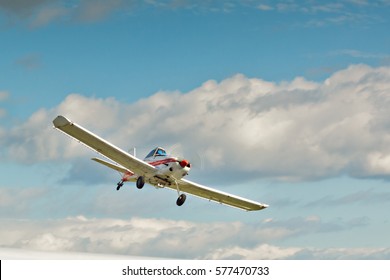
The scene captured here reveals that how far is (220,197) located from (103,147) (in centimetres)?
1464

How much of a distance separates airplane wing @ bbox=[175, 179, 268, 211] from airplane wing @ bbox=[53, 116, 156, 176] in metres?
6.59

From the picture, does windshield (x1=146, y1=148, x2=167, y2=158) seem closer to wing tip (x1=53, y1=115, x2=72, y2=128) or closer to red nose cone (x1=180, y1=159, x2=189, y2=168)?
red nose cone (x1=180, y1=159, x2=189, y2=168)

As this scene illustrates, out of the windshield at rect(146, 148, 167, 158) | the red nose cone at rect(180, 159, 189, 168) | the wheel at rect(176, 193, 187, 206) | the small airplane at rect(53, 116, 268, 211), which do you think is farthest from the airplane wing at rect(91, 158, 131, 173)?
the red nose cone at rect(180, 159, 189, 168)

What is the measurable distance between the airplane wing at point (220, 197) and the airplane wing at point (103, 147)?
659cm

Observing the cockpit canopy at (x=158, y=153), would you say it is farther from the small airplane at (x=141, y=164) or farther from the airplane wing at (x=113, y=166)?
the airplane wing at (x=113, y=166)

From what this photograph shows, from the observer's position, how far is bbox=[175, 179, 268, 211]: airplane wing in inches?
2184

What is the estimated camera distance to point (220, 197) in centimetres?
5738

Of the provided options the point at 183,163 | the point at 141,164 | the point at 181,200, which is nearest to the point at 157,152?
the point at 141,164

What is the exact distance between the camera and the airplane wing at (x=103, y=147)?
42.1m

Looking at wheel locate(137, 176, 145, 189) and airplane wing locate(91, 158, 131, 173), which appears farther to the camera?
airplane wing locate(91, 158, 131, 173)

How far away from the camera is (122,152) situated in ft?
157

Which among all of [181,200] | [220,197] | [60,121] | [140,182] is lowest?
[181,200]

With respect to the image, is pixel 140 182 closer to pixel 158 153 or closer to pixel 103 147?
pixel 158 153
